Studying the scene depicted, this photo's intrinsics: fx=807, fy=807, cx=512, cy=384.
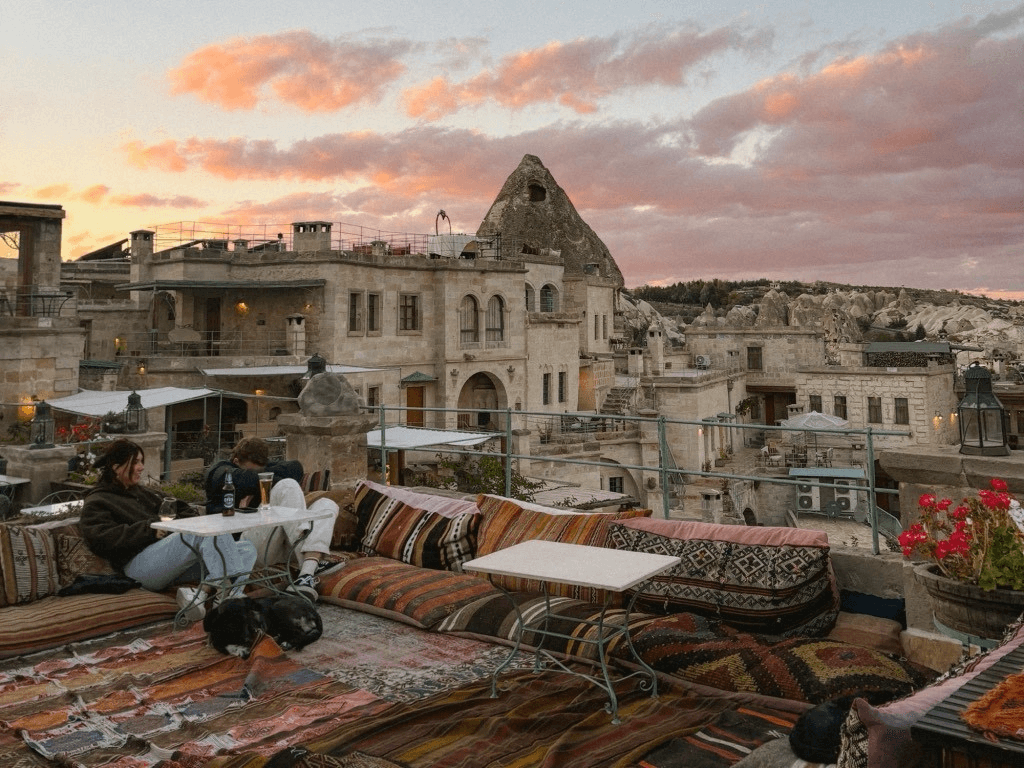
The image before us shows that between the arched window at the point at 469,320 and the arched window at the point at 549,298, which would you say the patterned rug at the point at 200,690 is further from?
the arched window at the point at 549,298

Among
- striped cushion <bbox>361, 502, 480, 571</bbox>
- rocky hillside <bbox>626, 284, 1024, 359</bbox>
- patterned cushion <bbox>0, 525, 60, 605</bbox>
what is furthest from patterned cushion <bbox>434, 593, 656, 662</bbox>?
rocky hillside <bbox>626, 284, 1024, 359</bbox>

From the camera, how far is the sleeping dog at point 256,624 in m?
4.62

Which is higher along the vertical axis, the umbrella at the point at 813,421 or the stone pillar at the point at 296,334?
the stone pillar at the point at 296,334

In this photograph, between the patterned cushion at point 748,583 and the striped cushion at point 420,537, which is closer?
the patterned cushion at point 748,583

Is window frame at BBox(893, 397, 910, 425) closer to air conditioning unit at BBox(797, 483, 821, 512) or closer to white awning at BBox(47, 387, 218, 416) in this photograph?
air conditioning unit at BBox(797, 483, 821, 512)

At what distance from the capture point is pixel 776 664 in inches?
151

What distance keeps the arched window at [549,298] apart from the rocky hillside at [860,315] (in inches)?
541

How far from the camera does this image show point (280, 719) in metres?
3.72

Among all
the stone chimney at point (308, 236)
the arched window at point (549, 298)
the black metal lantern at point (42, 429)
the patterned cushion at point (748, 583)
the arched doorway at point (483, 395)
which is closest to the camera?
the patterned cushion at point (748, 583)

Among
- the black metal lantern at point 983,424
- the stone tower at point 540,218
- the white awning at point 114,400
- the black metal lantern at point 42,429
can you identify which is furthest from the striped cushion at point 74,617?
the stone tower at point 540,218

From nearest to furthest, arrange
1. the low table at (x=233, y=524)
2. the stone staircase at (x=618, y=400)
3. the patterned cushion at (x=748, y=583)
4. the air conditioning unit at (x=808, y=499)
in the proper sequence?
the patterned cushion at (x=748, y=583), the low table at (x=233, y=524), the air conditioning unit at (x=808, y=499), the stone staircase at (x=618, y=400)

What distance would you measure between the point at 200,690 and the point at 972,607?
3.69 meters

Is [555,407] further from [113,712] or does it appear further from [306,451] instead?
[113,712]

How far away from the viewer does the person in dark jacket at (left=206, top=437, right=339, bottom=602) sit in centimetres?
561
